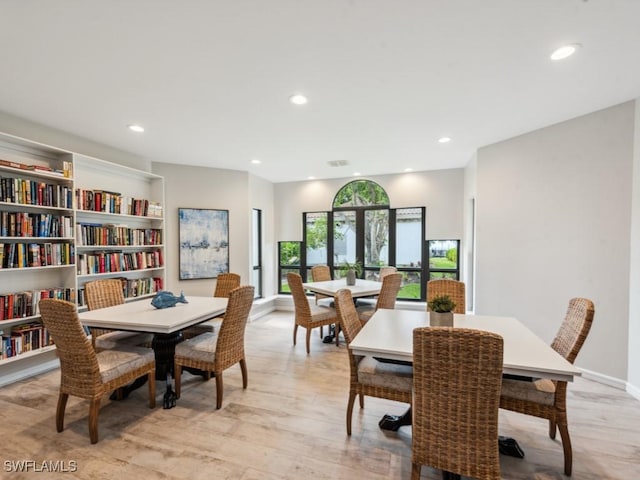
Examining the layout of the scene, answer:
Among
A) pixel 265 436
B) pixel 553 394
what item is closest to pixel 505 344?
pixel 553 394

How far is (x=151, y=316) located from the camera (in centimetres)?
258

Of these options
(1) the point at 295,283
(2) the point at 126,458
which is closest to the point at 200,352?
(2) the point at 126,458

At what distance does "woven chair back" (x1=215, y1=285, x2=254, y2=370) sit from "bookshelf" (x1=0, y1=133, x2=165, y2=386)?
2122 millimetres

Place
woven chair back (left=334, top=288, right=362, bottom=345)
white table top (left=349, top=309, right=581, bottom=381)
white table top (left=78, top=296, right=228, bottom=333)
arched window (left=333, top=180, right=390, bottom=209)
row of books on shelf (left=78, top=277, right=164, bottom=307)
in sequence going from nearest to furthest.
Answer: white table top (left=349, top=309, right=581, bottom=381), woven chair back (left=334, top=288, right=362, bottom=345), white table top (left=78, top=296, right=228, bottom=333), row of books on shelf (left=78, top=277, right=164, bottom=307), arched window (left=333, top=180, right=390, bottom=209)

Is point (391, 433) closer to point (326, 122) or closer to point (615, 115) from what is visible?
point (326, 122)

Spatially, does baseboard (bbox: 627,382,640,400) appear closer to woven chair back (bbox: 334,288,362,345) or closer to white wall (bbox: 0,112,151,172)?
woven chair back (bbox: 334,288,362,345)

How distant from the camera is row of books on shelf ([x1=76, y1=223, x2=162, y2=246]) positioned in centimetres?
354

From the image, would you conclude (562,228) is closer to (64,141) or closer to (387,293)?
(387,293)

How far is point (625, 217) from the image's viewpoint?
2838 mm

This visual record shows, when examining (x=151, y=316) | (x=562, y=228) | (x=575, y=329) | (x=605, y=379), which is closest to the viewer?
(x=575, y=329)

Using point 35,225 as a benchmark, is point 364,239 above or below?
below

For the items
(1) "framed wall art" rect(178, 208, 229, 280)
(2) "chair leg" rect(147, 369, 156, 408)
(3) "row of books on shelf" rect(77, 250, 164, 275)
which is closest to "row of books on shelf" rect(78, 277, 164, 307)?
(3) "row of books on shelf" rect(77, 250, 164, 275)

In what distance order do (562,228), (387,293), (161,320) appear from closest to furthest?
(161,320) < (562,228) < (387,293)

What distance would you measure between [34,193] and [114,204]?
0.86 meters
